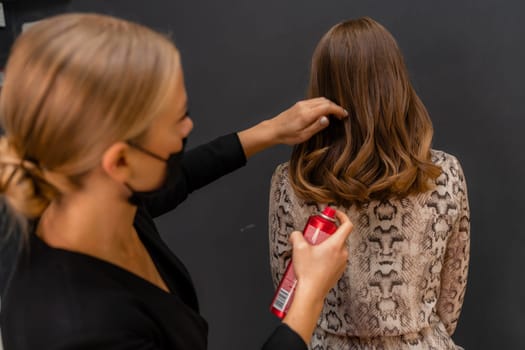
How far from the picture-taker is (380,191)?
3.12ft

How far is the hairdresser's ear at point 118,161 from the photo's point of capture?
62 cm

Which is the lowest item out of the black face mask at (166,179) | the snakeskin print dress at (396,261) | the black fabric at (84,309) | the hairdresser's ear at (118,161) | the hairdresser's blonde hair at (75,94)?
the snakeskin print dress at (396,261)

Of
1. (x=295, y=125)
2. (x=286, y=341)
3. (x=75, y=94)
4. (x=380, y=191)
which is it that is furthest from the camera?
(x=295, y=125)

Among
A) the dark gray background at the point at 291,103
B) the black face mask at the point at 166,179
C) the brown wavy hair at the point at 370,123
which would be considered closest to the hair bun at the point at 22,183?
the black face mask at the point at 166,179

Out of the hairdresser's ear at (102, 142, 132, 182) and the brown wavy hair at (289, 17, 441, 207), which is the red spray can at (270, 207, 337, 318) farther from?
the hairdresser's ear at (102, 142, 132, 182)

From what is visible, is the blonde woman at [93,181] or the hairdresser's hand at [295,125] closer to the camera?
the blonde woman at [93,181]

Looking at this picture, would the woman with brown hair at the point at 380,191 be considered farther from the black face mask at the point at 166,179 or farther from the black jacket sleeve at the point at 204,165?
the black face mask at the point at 166,179

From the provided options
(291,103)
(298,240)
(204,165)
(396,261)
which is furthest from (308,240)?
(291,103)

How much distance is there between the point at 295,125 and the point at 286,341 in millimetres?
489

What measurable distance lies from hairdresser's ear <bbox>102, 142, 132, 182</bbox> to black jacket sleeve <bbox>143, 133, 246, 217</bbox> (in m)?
0.39

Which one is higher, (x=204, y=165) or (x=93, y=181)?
(x=93, y=181)

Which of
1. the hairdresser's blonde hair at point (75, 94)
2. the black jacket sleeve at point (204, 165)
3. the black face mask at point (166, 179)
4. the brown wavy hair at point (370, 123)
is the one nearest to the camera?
the hairdresser's blonde hair at point (75, 94)

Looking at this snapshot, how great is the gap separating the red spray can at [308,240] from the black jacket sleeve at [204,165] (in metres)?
0.35

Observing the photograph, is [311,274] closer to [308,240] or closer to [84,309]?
[308,240]
